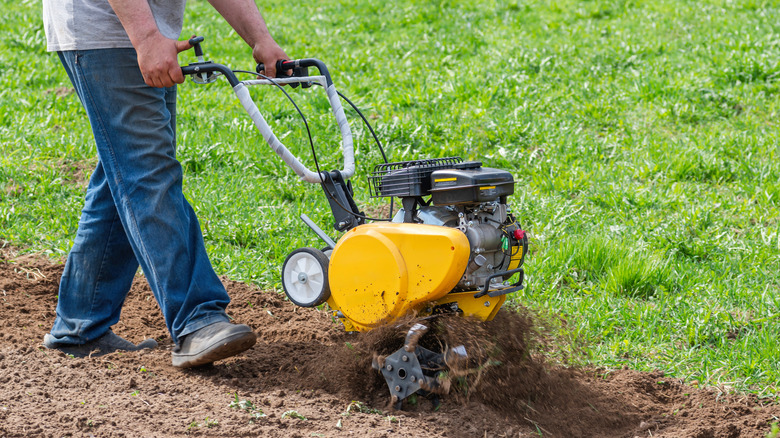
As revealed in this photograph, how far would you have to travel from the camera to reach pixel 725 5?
28.9 feet

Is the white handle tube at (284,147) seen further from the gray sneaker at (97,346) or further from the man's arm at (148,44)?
the gray sneaker at (97,346)

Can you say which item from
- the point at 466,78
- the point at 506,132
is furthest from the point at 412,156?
the point at 466,78

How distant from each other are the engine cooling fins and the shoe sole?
0.51 m

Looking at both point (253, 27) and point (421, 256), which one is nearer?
point (421, 256)

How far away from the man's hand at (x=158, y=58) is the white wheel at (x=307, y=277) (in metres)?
0.79

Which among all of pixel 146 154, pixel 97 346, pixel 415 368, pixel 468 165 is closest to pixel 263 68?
pixel 146 154

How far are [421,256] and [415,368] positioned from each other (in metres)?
0.36

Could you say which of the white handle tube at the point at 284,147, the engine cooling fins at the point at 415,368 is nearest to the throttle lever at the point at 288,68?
the white handle tube at the point at 284,147

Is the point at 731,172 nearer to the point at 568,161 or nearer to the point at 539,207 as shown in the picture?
the point at 568,161

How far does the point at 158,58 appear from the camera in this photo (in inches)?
100

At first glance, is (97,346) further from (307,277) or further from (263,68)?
(263,68)

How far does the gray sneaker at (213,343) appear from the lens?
2.70 metres

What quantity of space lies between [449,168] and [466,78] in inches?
166

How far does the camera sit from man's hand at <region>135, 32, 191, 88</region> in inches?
100
